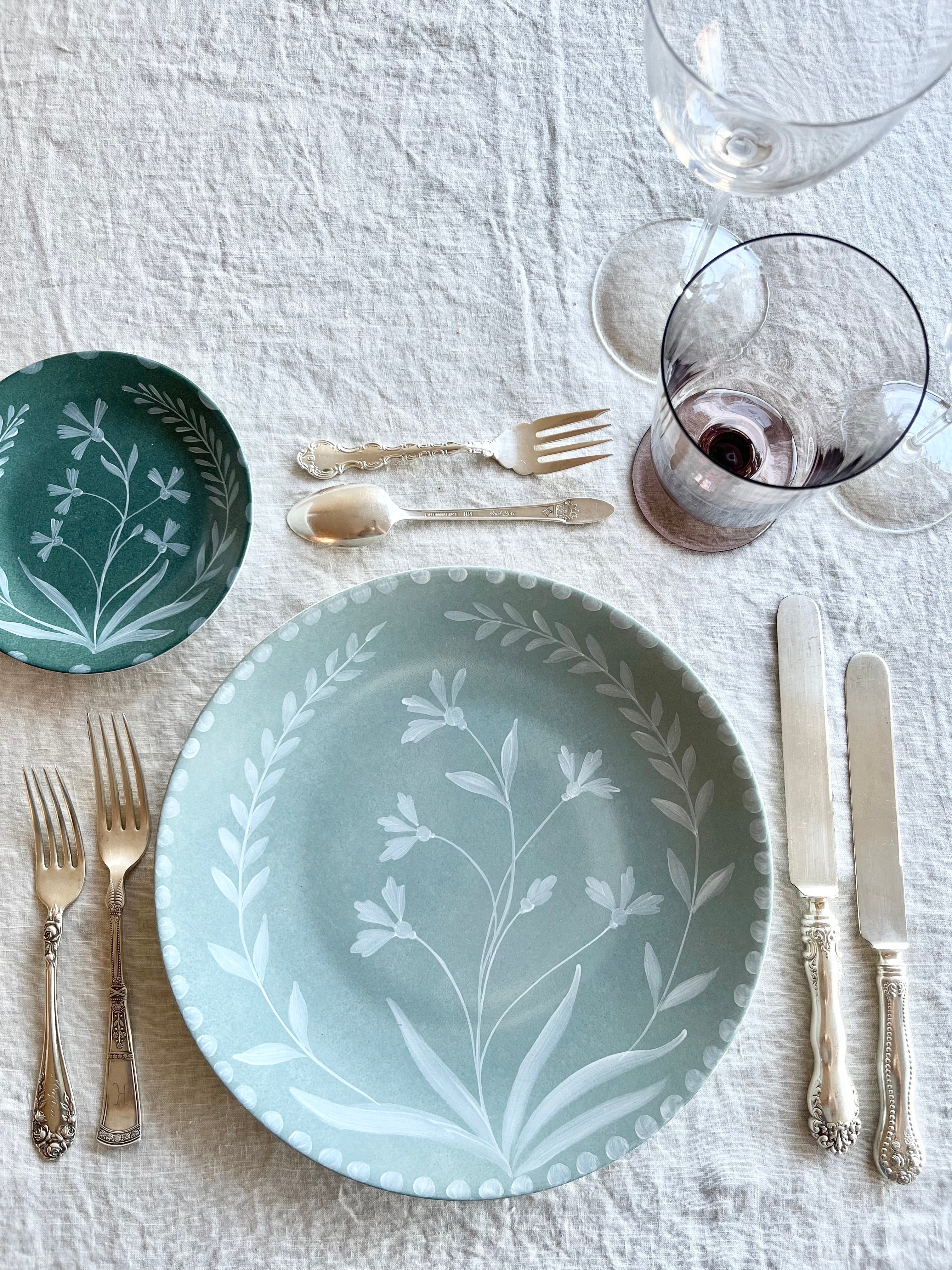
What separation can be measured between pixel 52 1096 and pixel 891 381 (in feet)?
2.11

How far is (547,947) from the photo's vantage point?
0.54m

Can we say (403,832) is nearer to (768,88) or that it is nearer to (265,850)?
(265,850)

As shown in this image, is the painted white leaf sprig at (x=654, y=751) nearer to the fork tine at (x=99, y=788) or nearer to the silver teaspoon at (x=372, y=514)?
the silver teaspoon at (x=372, y=514)

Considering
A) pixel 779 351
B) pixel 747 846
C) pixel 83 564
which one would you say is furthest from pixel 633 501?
pixel 83 564

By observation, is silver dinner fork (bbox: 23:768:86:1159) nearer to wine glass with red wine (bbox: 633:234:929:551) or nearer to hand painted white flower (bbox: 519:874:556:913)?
hand painted white flower (bbox: 519:874:556:913)

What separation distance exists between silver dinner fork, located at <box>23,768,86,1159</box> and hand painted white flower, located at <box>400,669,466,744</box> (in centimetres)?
21

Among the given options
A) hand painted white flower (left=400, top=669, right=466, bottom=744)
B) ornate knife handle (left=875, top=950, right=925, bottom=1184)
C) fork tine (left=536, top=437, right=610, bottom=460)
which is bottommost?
ornate knife handle (left=875, top=950, right=925, bottom=1184)

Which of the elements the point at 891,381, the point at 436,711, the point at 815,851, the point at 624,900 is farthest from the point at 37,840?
the point at 891,381

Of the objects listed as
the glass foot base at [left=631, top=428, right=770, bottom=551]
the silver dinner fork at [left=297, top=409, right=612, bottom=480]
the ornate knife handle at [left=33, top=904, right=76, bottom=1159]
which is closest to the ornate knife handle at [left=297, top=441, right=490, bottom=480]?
the silver dinner fork at [left=297, top=409, right=612, bottom=480]

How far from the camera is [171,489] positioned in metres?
0.59

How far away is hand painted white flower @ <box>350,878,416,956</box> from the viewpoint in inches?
21.3

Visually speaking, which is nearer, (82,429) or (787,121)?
(787,121)

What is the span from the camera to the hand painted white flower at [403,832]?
0.55 m

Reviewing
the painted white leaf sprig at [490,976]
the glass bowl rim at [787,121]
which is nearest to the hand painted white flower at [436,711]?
the painted white leaf sprig at [490,976]
